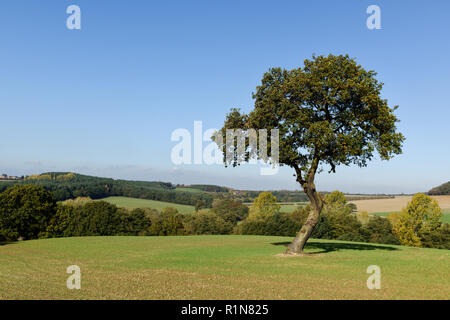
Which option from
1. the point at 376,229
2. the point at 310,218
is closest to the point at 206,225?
the point at 376,229

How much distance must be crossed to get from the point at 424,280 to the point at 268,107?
17.1m

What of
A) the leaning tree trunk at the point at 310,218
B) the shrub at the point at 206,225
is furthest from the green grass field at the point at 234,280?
the shrub at the point at 206,225

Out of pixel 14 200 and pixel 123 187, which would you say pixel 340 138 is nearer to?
pixel 14 200

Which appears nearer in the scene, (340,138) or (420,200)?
(340,138)

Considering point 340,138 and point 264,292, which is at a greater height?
point 340,138

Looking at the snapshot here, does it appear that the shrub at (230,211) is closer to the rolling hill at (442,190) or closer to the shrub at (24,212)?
the shrub at (24,212)

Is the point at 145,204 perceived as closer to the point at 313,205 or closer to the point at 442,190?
the point at 442,190

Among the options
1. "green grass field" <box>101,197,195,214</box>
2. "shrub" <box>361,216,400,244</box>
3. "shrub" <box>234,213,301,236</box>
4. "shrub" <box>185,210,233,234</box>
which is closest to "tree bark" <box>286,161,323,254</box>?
"shrub" <box>234,213,301,236</box>

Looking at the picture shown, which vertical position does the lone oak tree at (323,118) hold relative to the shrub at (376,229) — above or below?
above

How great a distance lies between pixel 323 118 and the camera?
103ft

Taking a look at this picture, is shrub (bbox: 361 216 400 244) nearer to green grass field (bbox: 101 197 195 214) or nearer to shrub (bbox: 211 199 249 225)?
shrub (bbox: 211 199 249 225)

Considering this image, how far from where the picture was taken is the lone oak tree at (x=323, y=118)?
95.2 feet
